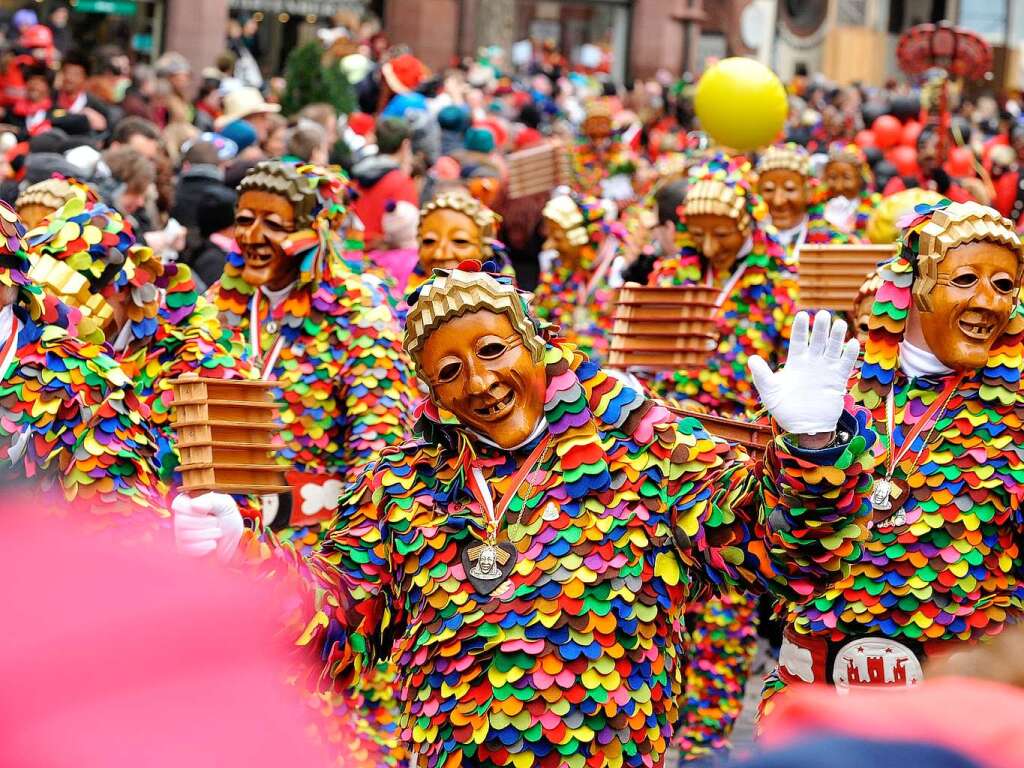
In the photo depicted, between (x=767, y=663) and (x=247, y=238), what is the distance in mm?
3707

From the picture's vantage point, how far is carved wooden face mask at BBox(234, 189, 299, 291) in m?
6.32

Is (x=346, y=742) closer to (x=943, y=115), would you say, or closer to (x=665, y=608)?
(x=665, y=608)

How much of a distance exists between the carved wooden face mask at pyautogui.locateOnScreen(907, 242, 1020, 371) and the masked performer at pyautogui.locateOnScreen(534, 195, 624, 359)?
17.1ft

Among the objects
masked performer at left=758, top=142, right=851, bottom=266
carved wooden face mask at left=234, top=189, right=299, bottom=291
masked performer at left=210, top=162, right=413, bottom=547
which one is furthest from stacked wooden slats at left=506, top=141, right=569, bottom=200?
carved wooden face mask at left=234, top=189, right=299, bottom=291

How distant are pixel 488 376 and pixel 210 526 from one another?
68cm

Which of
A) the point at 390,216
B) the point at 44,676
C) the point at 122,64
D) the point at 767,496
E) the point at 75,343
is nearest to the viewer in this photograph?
the point at 44,676

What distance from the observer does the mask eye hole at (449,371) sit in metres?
3.94

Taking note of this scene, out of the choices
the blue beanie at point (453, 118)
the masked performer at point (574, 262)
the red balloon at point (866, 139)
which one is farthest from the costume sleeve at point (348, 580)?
the red balloon at point (866, 139)

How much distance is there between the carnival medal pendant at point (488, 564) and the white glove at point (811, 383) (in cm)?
66

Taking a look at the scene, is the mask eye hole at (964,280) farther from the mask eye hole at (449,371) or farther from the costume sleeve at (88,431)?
the costume sleeve at (88,431)

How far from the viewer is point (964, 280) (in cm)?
449

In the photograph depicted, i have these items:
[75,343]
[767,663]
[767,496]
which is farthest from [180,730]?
[767,663]

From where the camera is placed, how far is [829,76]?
43.3m

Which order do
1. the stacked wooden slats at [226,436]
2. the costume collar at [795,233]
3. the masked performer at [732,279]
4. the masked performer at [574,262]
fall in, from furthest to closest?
the masked performer at [574,262], the costume collar at [795,233], the masked performer at [732,279], the stacked wooden slats at [226,436]
